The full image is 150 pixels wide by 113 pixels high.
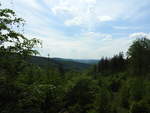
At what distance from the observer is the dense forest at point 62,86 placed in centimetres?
445

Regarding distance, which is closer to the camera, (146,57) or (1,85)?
(1,85)

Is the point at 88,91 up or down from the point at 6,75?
down

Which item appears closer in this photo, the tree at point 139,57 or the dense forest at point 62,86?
the dense forest at point 62,86

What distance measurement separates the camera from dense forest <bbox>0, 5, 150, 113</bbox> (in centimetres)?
445

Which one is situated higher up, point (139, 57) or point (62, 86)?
point (139, 57)

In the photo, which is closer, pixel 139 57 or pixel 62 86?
pixel 62 86

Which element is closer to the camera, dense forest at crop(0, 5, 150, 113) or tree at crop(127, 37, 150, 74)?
dense forest at crop(0, 5, 150, 113)

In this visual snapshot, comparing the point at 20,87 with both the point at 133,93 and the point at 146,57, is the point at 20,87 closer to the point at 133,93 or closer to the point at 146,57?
the point at 133,93

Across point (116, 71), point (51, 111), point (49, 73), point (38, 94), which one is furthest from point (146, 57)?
point (38, 94)

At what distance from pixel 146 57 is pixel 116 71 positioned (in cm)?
1302

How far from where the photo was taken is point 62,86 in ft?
108

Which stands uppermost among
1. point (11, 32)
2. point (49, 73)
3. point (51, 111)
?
point (11, 32)

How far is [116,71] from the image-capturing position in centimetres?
7175

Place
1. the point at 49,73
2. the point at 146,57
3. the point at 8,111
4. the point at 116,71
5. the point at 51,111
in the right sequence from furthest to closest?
the point at 116,71 → the point at 146,57 → the point at 49,73 → the point at 51,111 → the point at 8,111
